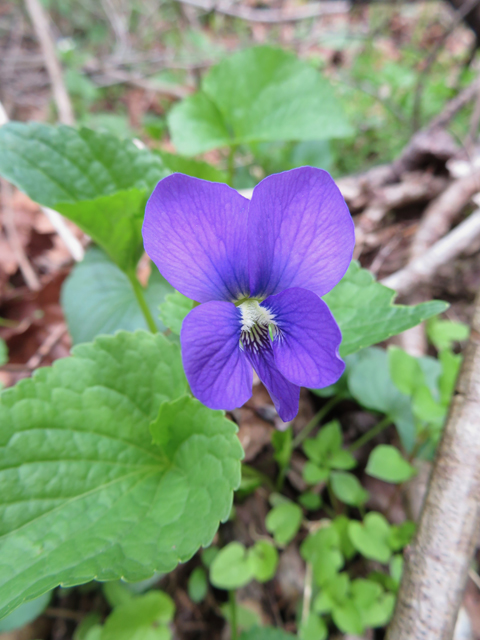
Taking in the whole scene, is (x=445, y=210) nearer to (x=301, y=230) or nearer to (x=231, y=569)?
(x=301, y=230)

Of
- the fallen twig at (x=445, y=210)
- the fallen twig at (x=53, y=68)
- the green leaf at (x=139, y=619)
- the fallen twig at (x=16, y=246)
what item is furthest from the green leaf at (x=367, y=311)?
the fallen twig at (x=53, y=68)

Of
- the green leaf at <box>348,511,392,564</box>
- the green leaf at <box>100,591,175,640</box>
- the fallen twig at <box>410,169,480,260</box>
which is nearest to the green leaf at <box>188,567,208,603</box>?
the green leaf at <box>100,591,175,640</box>

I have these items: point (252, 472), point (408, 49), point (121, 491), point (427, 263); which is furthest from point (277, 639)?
point (408, 49)

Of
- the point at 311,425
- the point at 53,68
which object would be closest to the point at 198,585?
the point at 311,425

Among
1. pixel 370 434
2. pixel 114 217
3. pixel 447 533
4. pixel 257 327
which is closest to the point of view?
pixel 257 327

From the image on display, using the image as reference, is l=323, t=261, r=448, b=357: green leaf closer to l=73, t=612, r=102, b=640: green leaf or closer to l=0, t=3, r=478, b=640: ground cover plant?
l=0, t=3, r=478, b=640: ground cover plant

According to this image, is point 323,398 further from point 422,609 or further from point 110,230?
point 110,230
